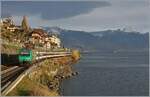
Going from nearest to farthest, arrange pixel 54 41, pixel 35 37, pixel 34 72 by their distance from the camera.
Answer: pixel 34 72 → pixel 35 37 → pixel 54 41

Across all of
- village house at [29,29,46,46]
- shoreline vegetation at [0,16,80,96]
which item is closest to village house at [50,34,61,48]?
shoreline vegetation at [0,16,80,96]

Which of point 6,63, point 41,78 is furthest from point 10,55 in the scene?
point 41,78

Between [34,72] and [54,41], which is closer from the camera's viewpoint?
[34,72]

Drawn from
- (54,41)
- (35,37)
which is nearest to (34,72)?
(35,37)

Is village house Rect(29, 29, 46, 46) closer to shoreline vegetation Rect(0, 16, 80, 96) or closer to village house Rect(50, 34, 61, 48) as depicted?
shoreline vegetation Rect(0, 16, 80, 96)

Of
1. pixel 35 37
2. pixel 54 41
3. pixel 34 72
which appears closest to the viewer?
pixel 34 72

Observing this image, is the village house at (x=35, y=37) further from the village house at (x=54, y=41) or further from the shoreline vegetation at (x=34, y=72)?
the village house at (x=54, y=41)

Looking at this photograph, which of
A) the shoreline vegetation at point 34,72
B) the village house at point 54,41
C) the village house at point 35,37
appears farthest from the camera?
the village house at point 54,41

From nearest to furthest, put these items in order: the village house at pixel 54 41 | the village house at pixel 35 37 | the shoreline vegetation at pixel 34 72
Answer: the shoreline vegetation at pixel 34 72 → the village house at pixel 35 37 → the village house at pixel 54 41

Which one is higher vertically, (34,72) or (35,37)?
(35,37)

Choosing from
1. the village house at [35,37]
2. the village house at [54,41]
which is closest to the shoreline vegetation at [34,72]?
the village house at [35,37]

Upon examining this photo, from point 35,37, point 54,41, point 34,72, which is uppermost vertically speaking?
point 35,37

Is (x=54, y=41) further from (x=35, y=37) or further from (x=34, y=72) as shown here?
(x=34, y=72)

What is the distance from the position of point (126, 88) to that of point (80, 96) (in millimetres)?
16495
